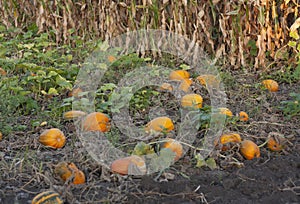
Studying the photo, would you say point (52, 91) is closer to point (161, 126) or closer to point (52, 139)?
point (52, 139)

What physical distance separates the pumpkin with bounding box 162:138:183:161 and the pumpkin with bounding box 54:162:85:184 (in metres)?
0.54

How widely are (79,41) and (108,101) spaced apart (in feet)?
5.58

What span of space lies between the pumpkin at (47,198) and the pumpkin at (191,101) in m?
1.33

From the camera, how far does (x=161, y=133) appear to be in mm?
3150

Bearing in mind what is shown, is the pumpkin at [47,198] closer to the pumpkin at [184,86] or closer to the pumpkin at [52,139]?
the pumpkin at [52,139]

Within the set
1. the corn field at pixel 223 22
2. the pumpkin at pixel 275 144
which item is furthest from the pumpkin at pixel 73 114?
the corn field at pixel 223 22

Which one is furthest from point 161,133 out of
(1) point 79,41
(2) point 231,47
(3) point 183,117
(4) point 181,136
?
(1) point 79,41

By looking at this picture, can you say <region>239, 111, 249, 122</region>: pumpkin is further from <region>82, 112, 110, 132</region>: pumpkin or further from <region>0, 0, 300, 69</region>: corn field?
<region>0, 0, 300, 69</region>: corn field

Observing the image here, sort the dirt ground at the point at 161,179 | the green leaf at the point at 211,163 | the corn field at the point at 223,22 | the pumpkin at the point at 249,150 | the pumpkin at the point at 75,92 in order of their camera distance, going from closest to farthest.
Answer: the dirt ground at the point at 161,179
the green leaf at the point at 211,163
the pumpkin at the point at 249,150
the pumpkin at the point at 75,92
the corn field at the point at 223,22

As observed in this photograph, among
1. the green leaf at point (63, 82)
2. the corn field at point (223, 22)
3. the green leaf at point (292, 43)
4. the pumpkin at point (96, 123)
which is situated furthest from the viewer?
the corn field at point (223, 22)

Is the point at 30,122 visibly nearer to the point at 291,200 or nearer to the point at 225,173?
the point at 225,173

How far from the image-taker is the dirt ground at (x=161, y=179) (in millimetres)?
2564

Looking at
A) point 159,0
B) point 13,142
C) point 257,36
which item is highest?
point 159,0

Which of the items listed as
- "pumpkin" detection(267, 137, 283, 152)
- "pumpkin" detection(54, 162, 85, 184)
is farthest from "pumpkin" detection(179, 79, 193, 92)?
"pumpkin" detection(54, 162, 85, 184)
